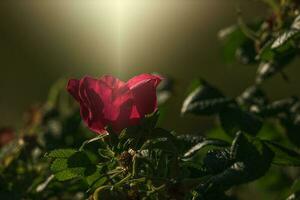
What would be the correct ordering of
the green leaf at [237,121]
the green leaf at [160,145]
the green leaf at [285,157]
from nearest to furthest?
the green leaf at [160,145] < the green leaf at [285,157] < the green leaf at [237,121]

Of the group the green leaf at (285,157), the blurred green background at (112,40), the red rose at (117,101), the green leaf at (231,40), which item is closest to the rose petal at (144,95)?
the red rose at (117,101)

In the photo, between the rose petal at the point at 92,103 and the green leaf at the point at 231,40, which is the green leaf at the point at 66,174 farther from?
the green leaf at the point at 231,40

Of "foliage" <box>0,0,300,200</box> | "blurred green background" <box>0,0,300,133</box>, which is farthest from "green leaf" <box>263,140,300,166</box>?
"blurred green background" <box>0,0,300,133</box>

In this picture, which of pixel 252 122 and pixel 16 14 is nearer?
pixel 252 122

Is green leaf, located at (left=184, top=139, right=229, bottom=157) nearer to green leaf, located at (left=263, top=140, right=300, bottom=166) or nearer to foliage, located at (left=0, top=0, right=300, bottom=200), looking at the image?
foliage, located at (left=0, top=0, right=300, bottom=200)

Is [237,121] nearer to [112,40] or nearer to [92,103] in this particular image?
[92,103]

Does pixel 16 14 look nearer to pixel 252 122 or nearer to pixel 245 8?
pixel 245 8

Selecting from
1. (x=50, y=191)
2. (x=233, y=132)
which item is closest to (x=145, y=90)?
(x=233, y=132)
